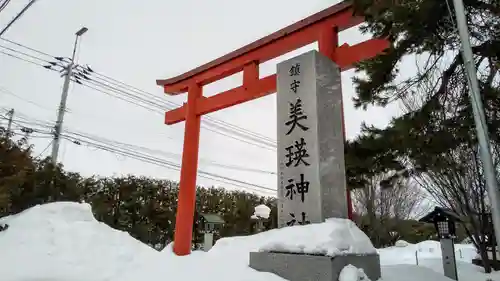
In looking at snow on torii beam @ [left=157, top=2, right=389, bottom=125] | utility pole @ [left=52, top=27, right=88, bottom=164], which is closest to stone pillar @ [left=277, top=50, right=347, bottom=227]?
snow on torii beam @ [left=157, top=2, right=389, bottom=125]

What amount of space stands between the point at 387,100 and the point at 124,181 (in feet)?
36.2

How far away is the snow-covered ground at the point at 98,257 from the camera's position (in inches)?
146

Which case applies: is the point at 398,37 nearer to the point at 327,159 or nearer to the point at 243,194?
the point at 327,159

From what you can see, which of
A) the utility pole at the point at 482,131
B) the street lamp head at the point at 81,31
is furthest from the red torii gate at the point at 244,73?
the street lamp head at the point at 81,31

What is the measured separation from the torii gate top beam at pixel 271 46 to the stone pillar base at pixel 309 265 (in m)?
4.07

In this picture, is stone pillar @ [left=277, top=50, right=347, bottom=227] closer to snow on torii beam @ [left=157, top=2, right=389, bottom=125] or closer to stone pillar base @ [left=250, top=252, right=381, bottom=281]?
stone pillar base @ [left=250, top=252, right=381, bottom=281]

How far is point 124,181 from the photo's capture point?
12766 mm

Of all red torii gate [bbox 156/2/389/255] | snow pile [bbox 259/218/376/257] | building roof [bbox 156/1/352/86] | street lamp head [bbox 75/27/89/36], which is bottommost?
snow pile [bbox 259/218/376/257]

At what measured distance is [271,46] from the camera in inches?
285

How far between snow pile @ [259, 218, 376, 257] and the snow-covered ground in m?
0.16

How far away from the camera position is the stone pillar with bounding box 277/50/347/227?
386cm

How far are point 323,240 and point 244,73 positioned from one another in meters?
5.26

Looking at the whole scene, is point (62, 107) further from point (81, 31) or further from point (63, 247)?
point (63, 247)

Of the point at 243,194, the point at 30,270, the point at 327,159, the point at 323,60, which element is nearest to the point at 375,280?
the point at 327,159
